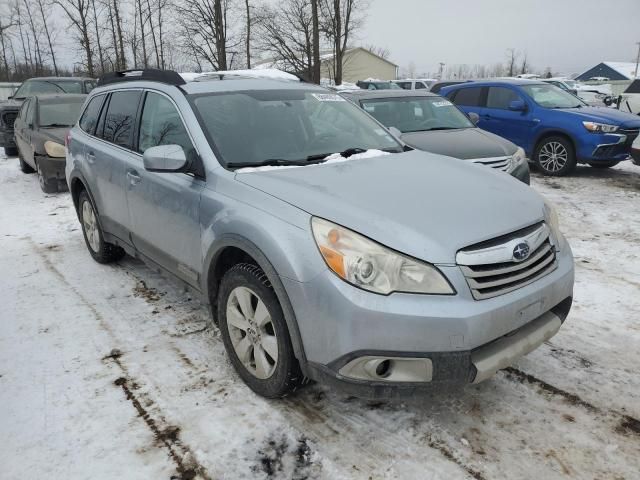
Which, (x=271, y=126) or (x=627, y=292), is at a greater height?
(x=271, y=126)

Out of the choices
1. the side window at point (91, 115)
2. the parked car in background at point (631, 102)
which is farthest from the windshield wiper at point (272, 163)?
the parked car in background at point (631, 102)

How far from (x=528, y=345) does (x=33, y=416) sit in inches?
104

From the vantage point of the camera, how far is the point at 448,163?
329cm

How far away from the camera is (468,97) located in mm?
9984

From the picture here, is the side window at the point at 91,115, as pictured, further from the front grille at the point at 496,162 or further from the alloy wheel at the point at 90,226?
the front grille at the point at 496,162

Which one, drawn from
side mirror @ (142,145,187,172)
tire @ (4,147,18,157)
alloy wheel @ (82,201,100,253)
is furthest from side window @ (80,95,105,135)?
tire @ (4,147,18,157)

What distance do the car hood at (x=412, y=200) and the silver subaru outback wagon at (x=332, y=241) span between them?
0.01 meters

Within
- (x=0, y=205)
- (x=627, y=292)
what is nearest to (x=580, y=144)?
(x=627, y=292)

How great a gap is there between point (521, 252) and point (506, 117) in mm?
7729

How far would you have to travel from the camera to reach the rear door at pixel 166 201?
3.07m

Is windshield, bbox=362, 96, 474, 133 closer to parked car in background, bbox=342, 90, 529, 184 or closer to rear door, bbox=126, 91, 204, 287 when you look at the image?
parked car in background, bbox=342, 90, 529, 184

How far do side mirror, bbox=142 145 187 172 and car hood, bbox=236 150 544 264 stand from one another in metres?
0.40

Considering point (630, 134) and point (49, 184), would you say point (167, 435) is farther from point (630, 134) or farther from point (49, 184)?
point (630, 134)

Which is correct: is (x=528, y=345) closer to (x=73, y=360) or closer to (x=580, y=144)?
(x=73, y=360)
